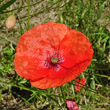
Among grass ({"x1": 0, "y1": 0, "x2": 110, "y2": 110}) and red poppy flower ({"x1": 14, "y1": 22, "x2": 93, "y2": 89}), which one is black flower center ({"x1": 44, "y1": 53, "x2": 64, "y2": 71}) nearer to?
red poppy flower ({"x1": 14, "y1": 22, "x2": 93, "y2": 89})

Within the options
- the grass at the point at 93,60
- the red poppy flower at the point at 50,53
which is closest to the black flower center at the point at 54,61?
the red poppy flower at the point at 50,53

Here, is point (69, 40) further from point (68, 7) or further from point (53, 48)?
point (68, 7)

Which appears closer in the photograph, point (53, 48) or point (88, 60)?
point (88, 60)

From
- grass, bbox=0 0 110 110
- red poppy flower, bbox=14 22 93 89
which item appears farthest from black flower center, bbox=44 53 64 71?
grass, bbox=0 0 110 110

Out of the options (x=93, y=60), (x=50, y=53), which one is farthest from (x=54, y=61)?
(x=93, y=60)

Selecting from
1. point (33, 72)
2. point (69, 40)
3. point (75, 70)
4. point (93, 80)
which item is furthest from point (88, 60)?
point (93, 80)

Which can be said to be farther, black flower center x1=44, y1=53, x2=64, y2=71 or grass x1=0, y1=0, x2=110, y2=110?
grass x1=0, y1=0, x2=110, y2=110

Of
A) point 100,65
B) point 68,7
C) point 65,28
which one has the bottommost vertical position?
point 100,65

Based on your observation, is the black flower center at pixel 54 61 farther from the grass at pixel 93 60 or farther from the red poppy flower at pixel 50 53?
the grass at pixel 93 60
